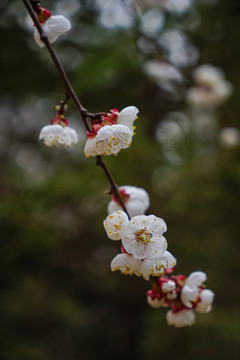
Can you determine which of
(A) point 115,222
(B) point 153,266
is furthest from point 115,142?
(B) point 153,266

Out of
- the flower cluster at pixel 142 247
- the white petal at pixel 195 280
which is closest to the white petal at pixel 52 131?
the flower cluster at pixel 142 247

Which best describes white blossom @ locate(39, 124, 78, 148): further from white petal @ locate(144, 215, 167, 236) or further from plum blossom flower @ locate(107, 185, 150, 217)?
white petal @ locate(144, 215, 167, 236)

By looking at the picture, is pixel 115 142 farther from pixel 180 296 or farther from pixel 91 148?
pixel 180 296

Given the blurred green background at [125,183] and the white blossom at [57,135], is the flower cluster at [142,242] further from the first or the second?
the blurred green background at [125,183]

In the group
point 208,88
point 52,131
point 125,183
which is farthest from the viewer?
point 208,88

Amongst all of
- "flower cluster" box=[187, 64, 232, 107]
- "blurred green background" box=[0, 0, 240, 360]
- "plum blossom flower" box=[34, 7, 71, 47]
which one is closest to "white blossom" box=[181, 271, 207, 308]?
"plum blossom flower" box=[34, 7, 71, 47]

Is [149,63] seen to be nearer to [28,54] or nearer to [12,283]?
[28,54]
